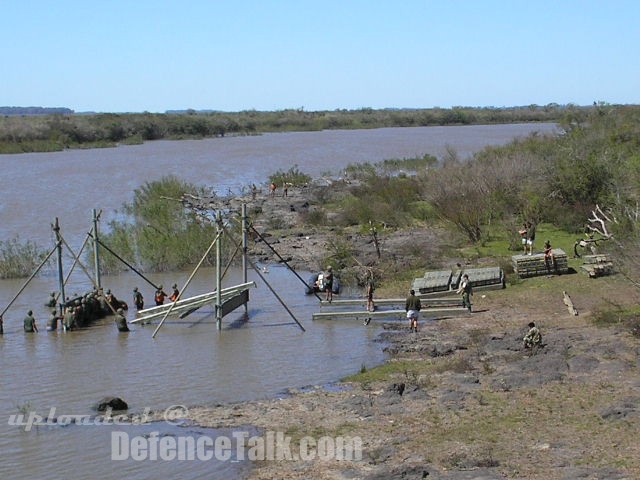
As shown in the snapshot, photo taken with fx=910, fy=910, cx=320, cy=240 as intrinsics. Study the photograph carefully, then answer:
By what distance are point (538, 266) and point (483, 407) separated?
12.4m

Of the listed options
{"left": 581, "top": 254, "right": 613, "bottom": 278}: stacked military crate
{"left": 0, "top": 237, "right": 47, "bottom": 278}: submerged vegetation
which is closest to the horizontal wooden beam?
{"left": 581, "top": 254, "right": 613, "bottom": 278}: stacked military crate

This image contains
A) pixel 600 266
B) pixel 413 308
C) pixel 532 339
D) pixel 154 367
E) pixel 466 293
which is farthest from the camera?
pixel 600 266

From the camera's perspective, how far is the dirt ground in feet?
45.9

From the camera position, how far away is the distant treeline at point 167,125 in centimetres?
10606

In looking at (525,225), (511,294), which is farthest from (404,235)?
(511,294)

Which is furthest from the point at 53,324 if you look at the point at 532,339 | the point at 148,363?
the point at 532,339

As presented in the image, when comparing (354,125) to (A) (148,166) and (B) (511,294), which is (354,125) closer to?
(A) (148,166)

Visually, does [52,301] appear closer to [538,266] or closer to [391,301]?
[391,301]

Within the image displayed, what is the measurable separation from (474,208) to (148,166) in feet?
156

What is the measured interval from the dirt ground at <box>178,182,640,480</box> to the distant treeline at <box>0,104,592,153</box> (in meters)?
37.8

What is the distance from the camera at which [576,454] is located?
14.0 m

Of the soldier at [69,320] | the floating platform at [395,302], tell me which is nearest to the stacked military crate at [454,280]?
the floating platform at [395,302]

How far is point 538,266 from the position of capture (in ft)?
93.0

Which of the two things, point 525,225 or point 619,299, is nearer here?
point 619,299
